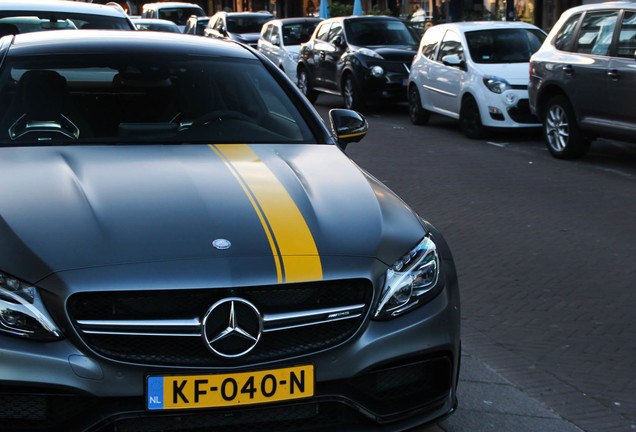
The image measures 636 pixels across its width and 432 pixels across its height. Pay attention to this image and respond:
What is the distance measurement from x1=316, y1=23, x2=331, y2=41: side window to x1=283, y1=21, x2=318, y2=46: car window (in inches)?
113

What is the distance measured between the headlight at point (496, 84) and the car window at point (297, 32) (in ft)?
32.1

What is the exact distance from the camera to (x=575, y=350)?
197 inches

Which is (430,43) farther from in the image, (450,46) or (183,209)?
(183,209)

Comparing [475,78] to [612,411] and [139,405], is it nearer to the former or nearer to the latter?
[612,411]

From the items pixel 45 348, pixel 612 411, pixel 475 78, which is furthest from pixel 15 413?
pixel 475 78

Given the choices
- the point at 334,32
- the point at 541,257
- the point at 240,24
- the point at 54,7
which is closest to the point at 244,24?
the point at 240,24

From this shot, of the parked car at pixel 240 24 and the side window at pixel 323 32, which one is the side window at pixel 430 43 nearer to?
the side window at pixel 323 32

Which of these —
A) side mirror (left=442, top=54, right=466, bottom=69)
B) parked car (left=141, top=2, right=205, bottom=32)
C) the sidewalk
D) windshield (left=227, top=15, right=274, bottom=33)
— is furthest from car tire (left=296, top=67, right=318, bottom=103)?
the sidewalk

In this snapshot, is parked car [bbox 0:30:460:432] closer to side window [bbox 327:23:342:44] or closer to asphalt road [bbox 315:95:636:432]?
asphalt road [bbox 315:95:636:432]

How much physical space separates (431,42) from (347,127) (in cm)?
1073

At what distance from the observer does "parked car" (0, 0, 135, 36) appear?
29.5 ft

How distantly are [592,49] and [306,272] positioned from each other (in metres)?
8.88

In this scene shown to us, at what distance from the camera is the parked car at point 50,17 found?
898 cm

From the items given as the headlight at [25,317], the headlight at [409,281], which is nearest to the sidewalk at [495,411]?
the headlight at [409,281]
